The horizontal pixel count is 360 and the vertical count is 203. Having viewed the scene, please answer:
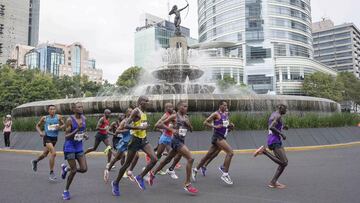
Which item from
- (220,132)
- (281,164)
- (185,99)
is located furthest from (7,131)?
(281,164)

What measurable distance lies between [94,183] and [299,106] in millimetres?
11445

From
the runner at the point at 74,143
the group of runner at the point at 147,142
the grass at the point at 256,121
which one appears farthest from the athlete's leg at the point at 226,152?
the grass at the point at 256,121

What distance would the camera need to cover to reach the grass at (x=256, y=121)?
43.1ft

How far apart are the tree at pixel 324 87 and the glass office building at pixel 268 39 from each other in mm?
13360

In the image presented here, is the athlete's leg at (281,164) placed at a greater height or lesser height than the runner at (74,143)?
lesser

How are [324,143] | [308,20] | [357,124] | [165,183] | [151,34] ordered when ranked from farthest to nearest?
[151,34], [308,20], [357,124], [324,143], [165,183]

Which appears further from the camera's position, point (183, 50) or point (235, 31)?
point (235, 31)

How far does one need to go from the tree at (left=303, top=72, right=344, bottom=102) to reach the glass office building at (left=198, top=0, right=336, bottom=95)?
13.4 meters

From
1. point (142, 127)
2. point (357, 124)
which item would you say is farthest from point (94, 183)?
point (357, 124)

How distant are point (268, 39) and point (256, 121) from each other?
75.2 m

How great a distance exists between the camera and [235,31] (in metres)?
86.4

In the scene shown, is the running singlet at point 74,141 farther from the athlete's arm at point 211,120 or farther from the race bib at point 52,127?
the athlete's arm at point 211,120

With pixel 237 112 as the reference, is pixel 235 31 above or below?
above

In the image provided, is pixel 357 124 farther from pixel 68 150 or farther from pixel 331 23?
pixel 331 23
